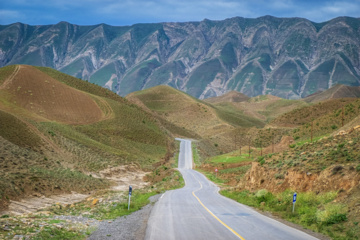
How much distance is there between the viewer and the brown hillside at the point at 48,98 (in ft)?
276

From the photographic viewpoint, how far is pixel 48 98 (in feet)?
300

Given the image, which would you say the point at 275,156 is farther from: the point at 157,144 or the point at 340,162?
the point at 157,144

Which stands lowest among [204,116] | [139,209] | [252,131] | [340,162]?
[139,209]

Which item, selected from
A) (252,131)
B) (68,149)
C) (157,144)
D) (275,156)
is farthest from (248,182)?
(252,131)

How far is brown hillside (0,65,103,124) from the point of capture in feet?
276

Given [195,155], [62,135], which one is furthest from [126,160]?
[195,155]

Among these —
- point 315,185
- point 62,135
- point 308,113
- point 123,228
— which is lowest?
point 123,228

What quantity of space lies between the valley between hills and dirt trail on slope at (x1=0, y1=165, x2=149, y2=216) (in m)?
0.31

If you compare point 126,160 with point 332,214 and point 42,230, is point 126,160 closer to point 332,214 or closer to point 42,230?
point 332,214

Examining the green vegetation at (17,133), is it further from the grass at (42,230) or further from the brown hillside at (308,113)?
the brown hillside at (308,113)

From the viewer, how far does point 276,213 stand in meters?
19.6

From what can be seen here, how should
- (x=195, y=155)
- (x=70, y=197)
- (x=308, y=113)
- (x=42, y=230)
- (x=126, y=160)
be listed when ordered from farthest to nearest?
(x=308, y=113)
(x=195, y=155)
(x=126, y=160)
(x=70, y=197)
(x=42, y=230)

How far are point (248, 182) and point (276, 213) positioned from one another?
957 centimetres

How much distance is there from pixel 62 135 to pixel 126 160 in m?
11.7
